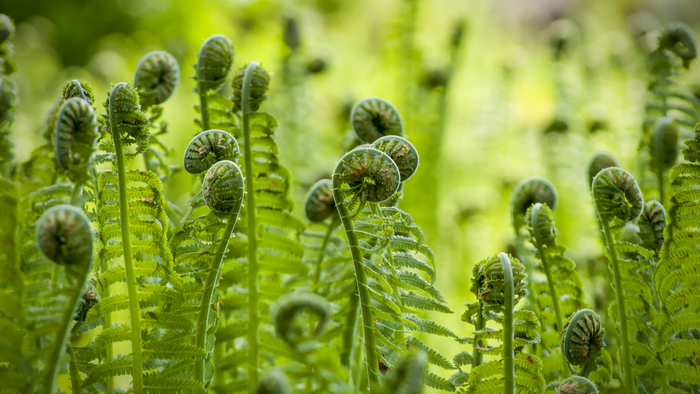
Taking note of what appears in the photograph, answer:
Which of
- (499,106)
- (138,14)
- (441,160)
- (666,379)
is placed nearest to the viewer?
(666,379)

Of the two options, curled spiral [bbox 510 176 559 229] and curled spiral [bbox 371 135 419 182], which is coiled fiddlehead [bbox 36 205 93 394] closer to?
curled spiral [bbox 371 135 419 182]

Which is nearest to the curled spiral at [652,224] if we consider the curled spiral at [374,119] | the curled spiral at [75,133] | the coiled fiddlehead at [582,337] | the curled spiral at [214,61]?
the coiled fiddlehead at [582,337]

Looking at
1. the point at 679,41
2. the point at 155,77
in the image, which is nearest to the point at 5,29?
the point at 155,77

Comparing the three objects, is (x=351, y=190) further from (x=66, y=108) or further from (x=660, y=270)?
(x=660, y=270)

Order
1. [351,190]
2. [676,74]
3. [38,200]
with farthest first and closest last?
[676,74] < [38,200] < [351,190]

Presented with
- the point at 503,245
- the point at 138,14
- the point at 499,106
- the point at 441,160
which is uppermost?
the point at 138,14

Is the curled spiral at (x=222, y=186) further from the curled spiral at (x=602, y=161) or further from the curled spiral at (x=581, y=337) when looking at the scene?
the curled spiral at (x=602, y=161)

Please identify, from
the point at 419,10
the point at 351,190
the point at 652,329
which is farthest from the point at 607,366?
the point at 419,10
